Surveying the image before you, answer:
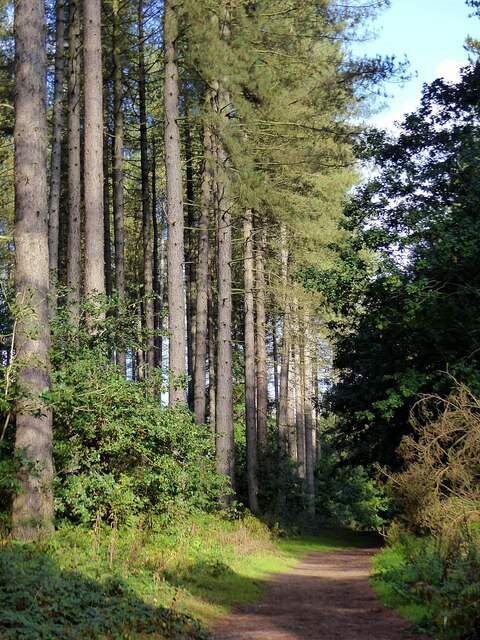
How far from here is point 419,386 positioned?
63.0 ft

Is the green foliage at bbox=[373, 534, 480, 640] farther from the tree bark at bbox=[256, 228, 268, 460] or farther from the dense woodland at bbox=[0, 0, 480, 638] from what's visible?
the tree bark at bbox=[256, 228, 268, 460]

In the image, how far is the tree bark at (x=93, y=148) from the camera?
1455 centimetres

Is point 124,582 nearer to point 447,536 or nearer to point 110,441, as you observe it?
point 110,441

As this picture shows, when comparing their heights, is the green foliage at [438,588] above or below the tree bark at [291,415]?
below

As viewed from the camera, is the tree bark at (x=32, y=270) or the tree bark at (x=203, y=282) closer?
the tree bark at (x=32, y=270)

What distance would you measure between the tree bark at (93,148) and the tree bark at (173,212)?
247cm

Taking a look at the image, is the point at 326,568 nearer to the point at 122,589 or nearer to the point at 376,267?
the point at 376,267

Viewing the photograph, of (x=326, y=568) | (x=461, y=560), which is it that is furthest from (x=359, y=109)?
(x=461, y=560)

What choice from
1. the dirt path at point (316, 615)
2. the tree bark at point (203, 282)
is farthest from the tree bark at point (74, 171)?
the dirt path at point (316, 615)

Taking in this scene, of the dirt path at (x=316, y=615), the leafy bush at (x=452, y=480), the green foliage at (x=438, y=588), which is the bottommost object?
the dirt path at (x=316, y=615)

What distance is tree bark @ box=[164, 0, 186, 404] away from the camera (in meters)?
16.8

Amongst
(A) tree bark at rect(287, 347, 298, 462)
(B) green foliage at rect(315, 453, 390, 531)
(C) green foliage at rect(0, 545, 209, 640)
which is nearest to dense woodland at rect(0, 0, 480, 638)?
(C) green foliage at rect(0, 545, 209, 640)

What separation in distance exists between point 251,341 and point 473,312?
946 cm

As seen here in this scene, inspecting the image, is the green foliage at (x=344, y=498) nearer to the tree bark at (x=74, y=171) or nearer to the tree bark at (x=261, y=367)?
the tree bark at (x=261, y=367)
